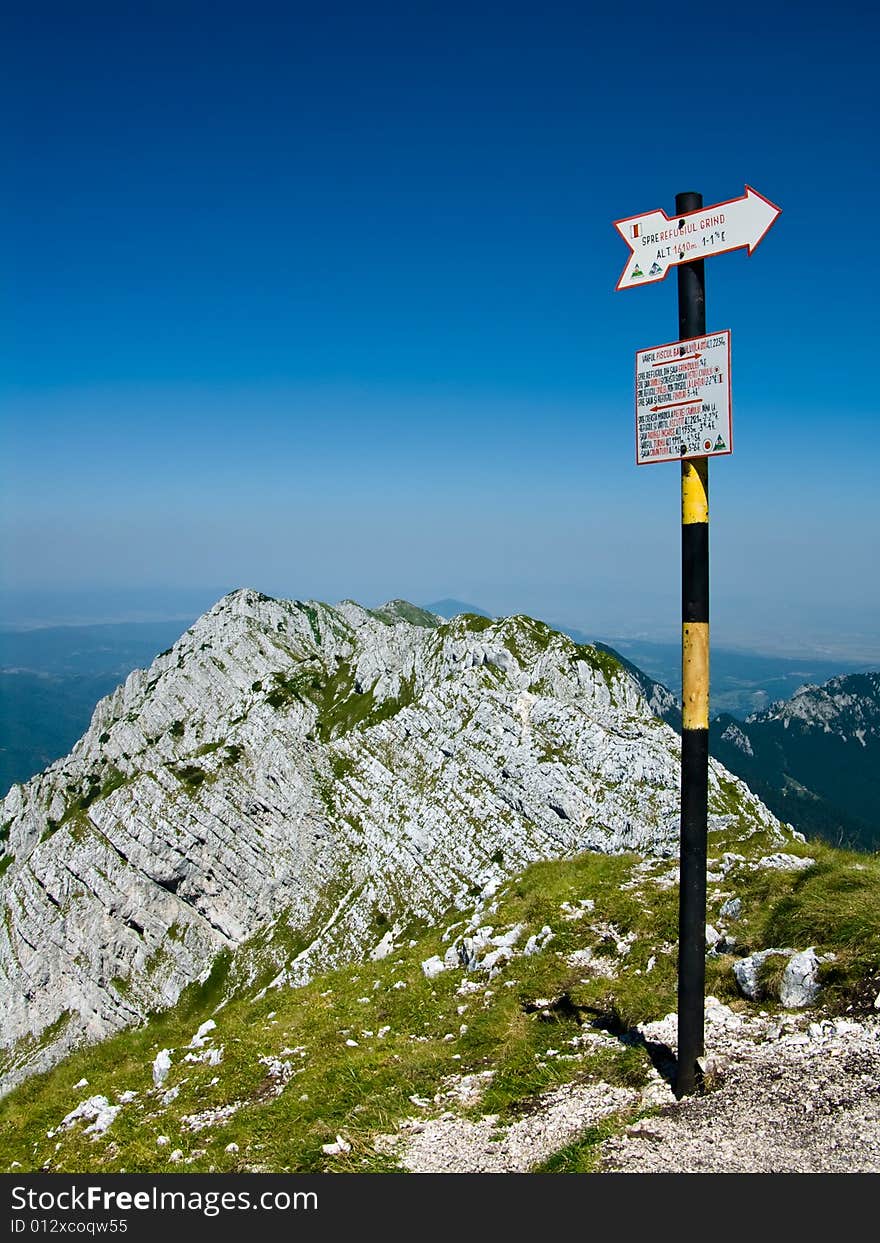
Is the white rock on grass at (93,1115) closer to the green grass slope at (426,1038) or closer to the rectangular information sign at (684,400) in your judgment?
the green grass slope at (426,1038)

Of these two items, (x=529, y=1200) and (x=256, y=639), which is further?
(x=256, y=639)

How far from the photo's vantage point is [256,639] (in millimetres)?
186250

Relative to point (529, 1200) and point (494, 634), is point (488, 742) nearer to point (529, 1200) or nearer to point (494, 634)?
point (494, 634)

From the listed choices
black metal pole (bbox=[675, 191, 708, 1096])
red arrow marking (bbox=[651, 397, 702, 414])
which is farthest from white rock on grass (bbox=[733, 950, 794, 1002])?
red arrow marking (bbox=[651, 397, 702, 414])

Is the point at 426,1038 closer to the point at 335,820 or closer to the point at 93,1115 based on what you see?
the point at 93,1115

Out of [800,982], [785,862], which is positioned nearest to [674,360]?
[800,982]

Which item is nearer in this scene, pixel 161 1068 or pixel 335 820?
pixel 161 1068

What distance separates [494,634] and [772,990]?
116 m

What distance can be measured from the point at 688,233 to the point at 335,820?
117 meters

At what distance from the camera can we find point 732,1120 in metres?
8.73

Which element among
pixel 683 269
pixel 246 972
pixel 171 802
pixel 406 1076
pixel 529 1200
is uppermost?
pixel 683 269

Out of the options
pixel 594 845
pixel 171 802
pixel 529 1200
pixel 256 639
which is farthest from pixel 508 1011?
pixel 256 639

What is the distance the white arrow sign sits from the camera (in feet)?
30.5

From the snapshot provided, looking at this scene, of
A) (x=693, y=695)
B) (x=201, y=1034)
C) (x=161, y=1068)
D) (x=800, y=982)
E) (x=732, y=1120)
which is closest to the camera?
(x=732, y=1120)
